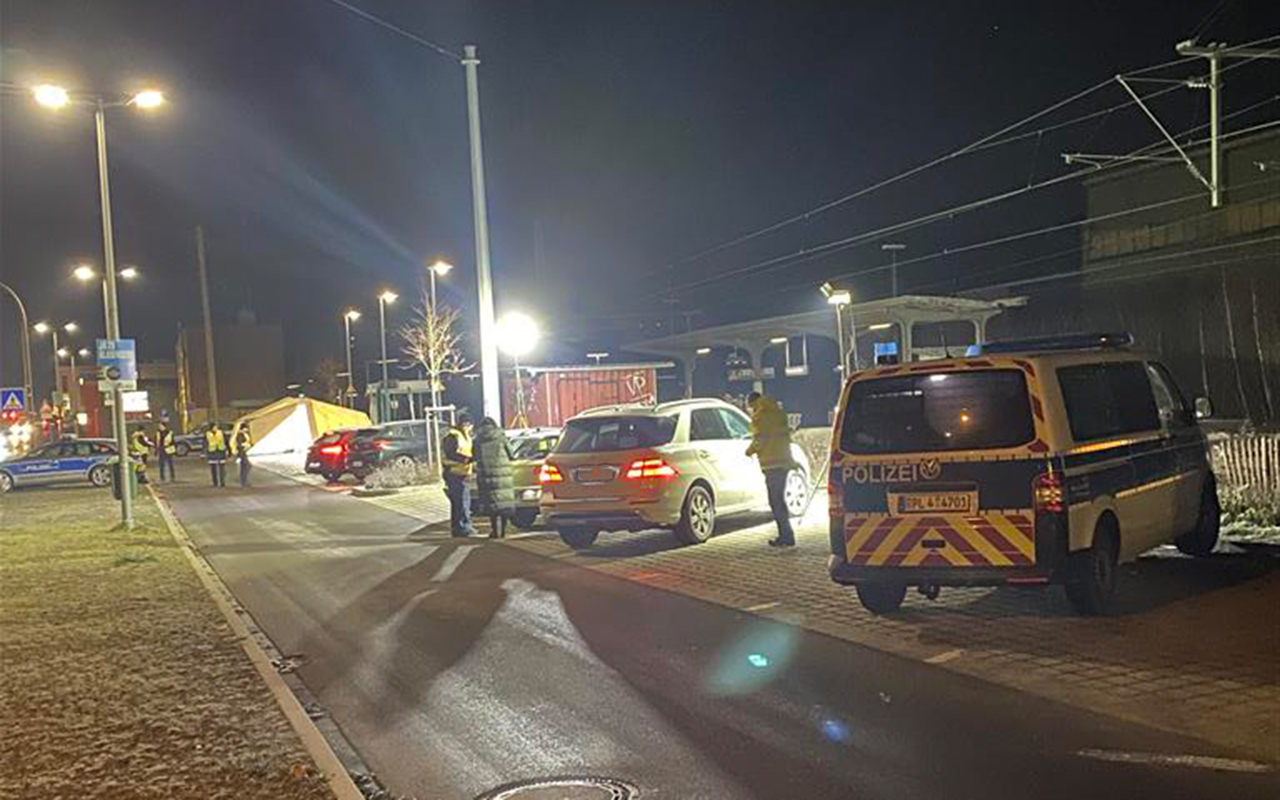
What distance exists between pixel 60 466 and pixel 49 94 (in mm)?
22236

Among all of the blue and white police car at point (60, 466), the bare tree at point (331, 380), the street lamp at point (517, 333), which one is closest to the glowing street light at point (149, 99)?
the street lamp at point (517, 333)

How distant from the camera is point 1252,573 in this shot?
32.0 ft

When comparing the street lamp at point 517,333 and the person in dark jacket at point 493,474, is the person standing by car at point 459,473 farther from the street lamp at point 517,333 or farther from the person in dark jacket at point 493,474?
the street lamp at point 517,333

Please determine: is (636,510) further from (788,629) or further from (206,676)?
(206,676)

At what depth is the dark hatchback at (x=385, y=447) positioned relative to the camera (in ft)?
96.6

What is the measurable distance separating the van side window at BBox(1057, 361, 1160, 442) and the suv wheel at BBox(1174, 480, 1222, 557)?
137 cm

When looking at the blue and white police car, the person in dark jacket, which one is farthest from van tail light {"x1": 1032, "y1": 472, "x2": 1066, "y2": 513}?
the blue and white police car

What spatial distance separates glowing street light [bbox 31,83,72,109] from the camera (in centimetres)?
1769

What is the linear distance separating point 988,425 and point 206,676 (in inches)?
237

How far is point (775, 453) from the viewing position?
1298cm

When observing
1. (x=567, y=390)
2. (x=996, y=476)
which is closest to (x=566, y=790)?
(x=996, y=476)

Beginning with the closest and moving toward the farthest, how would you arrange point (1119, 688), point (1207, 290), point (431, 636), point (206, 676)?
point (1119, 688) < point (206, 676) < point (431, 636) < point (1207, 290)

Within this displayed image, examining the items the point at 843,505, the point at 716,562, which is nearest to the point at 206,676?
the point at 843,505

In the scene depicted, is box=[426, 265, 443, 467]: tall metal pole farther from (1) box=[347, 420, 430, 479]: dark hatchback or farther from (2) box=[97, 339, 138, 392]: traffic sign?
(2) box=[97, 339, 138, 392]: traffic sign
